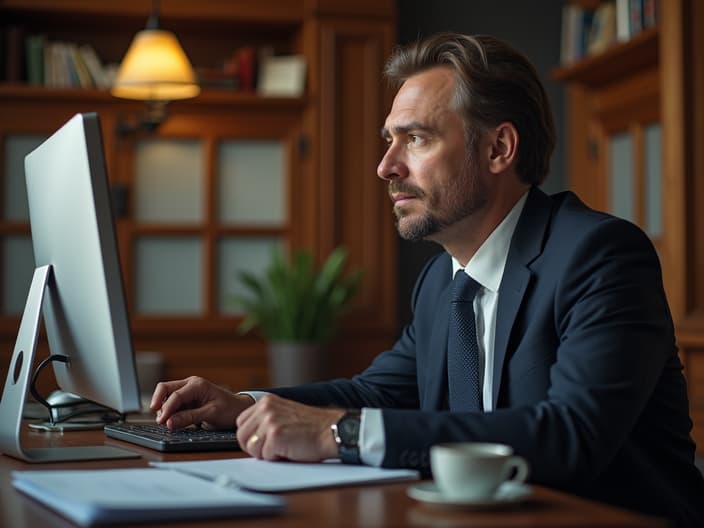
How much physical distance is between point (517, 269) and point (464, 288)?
0.13m

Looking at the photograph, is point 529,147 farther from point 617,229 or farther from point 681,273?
point 681,273

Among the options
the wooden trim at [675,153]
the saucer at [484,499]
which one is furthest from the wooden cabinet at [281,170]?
the saucer at [484,499]

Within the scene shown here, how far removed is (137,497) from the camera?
1.11 meters

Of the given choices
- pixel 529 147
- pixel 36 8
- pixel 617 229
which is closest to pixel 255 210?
pixel 36 8

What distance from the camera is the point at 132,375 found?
139cm

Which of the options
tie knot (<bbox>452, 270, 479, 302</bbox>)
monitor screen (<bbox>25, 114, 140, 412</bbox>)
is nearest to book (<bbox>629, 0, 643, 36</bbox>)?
tie knot (<bbox>452, 270, 479, 302</bbox>)

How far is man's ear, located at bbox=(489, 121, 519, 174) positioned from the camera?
2.03 m

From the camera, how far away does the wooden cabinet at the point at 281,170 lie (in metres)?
5.20

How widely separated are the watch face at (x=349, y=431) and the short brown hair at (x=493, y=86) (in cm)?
79

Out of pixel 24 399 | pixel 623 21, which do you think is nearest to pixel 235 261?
pixel 623 21

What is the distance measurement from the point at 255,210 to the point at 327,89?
69 centimetres

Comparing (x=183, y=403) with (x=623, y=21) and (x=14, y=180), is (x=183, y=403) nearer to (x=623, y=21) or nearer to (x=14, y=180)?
(x=623, y=21)

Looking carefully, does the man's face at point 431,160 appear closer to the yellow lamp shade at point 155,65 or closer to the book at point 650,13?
the yellow lamp shade at point 155,65

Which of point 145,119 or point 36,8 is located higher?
point 36,8
